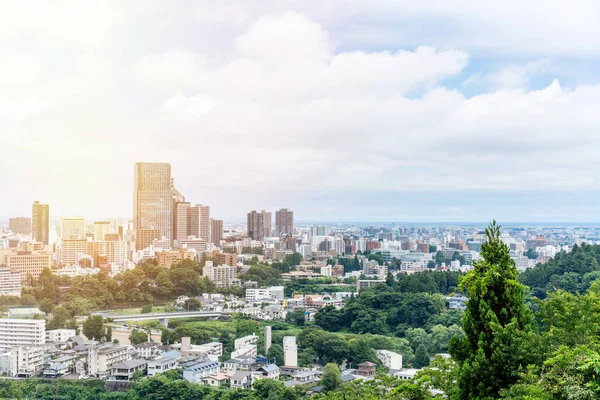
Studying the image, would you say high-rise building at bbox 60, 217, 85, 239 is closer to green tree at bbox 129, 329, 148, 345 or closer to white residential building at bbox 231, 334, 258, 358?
green tree at bbox 129, 329, 148, 345

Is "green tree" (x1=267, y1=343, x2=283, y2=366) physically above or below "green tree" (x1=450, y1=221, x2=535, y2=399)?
below

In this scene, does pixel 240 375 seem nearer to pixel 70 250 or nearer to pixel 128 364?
pixel 128 364

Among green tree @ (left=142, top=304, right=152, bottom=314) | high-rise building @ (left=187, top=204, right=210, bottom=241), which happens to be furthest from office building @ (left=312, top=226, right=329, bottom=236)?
green tree @ (left=142, top=304, right=152, bottom=314)

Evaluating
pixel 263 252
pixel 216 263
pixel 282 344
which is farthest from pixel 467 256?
pixel 282 344

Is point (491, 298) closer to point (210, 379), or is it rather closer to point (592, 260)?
point (210, 379)

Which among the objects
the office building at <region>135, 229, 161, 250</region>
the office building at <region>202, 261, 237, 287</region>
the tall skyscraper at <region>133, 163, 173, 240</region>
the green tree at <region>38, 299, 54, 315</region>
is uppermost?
the tall skyscraper at <region>133, 163, 173, 240</region>

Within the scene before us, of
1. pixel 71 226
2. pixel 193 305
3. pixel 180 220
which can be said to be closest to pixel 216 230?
pixel 180 220
